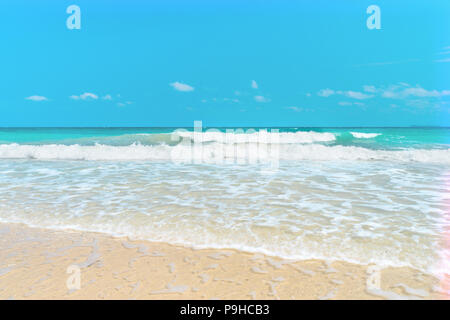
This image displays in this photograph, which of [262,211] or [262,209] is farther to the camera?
[262,209]

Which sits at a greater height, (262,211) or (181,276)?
(262,211)

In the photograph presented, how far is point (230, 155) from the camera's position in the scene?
1568 cm

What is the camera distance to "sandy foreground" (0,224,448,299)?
269 centimetres

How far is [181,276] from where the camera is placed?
3.00 metres

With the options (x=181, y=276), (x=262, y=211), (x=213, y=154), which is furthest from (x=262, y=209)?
(x=213, y=154)

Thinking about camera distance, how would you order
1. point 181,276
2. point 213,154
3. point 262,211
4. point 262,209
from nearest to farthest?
1. point 181,276
2. point 262,211
3. point 262,209
4. point 213,154

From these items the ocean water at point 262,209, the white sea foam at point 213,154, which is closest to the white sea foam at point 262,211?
the ocean water at point 262,209

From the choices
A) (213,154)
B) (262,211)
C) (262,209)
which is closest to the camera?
(262,211)

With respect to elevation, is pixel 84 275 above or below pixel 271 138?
below

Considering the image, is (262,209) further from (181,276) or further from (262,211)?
(181,276)

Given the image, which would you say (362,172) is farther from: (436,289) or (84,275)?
(84,275)

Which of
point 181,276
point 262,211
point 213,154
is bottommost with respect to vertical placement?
point 181,276
